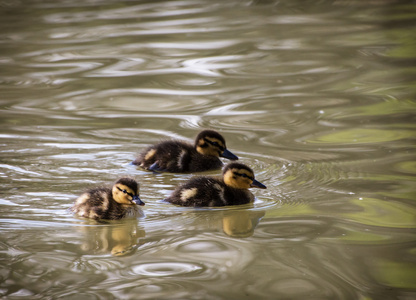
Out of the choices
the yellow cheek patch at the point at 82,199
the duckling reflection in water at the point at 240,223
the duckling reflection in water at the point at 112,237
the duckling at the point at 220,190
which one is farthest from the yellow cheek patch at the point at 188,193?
the yellow cheek patch at the point at 82,199

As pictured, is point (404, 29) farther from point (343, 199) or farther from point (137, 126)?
point (343, 199)

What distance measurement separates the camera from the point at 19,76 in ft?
26.4

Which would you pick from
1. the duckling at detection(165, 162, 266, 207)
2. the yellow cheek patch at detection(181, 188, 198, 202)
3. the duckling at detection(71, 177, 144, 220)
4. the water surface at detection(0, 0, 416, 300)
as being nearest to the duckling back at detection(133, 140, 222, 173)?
the water surface at detection(0, 0, 416, 300)

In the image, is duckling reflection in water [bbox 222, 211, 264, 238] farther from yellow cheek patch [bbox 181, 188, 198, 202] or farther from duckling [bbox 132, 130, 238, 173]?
duckling [bbox 132, 130, 238, 173]

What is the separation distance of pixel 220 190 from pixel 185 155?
872mm

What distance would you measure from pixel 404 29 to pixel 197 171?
5.06 metres

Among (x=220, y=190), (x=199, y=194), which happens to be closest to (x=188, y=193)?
(x=199, y=194)

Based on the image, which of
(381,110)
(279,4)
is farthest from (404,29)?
(381,110)

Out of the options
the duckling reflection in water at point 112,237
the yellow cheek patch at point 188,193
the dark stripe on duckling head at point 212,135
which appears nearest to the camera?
the duckling reflection in water at point 112,237

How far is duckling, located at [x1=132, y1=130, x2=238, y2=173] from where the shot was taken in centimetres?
526

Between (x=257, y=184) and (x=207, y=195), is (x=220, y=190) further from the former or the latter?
(x=257, y=184)

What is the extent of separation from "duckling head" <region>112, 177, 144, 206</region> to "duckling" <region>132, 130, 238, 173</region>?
3.32 ft

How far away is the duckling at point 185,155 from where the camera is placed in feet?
17.3

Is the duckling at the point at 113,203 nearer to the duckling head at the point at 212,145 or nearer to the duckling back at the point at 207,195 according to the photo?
the duckling back at the point at 207,195
